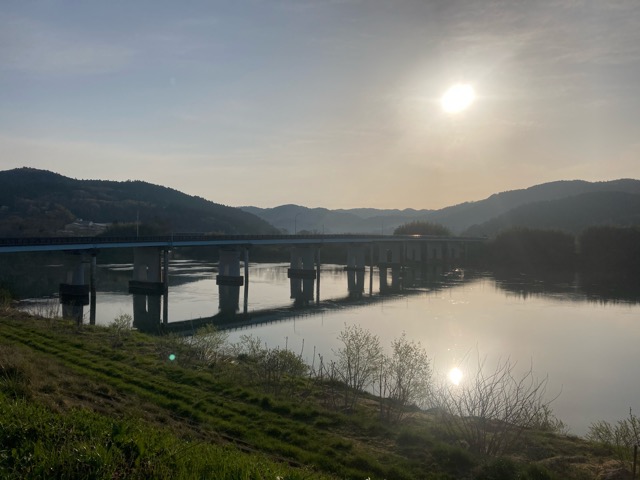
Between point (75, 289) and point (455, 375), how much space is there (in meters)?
44.7

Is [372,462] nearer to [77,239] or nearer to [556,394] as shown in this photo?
[556,394]

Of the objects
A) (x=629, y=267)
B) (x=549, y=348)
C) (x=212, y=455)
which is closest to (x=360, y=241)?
(x=629, y=267)

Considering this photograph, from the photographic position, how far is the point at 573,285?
82.4m

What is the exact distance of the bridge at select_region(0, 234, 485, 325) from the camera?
5816 centimetres

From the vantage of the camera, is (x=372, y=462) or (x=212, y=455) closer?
(x=212, y=455)

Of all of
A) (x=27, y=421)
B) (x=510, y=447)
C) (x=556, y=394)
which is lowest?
(x=556, y=394)

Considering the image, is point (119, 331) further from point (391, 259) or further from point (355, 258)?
point (391, 259)

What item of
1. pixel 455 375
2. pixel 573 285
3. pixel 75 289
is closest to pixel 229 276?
pixel 75 289

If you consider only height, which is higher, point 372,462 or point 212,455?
point 212,455

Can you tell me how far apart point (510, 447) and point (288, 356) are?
490 inches

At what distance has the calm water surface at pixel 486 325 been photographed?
3059 centimetres

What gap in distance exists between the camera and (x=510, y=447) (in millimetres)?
15844

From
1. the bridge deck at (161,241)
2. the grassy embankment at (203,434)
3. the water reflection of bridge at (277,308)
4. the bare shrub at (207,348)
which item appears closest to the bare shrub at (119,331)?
the bare shrub at (207,348)

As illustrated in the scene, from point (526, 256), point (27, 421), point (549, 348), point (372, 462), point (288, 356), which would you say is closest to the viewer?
point (27, 421)
